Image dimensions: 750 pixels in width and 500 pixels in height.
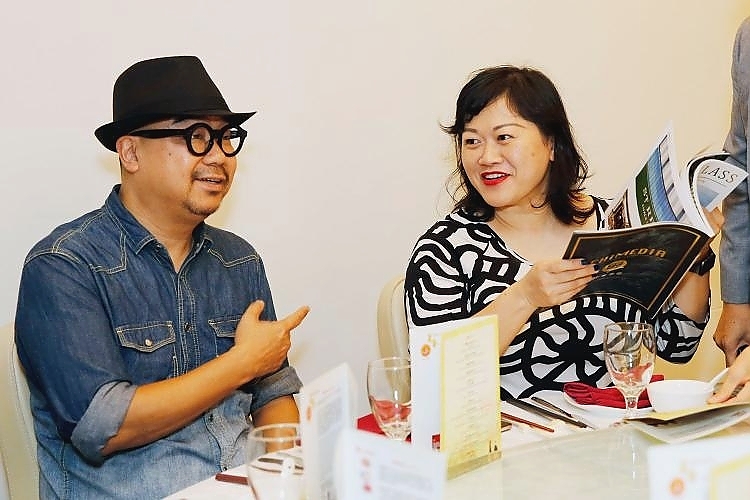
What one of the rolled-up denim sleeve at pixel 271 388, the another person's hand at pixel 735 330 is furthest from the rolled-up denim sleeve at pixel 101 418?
the another person's hand at pixel 735 330

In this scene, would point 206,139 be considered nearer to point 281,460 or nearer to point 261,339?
point 261,339

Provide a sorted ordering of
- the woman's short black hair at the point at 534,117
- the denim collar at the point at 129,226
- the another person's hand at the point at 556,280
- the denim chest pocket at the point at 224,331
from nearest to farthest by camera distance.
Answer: the another person's hand at the point at 556,280
the denim collar at the point at 129,226
the denim chest pocket at the point at 224,331
the woman's short black hair at the point at 534,117

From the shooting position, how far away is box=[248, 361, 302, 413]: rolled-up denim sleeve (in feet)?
7.32

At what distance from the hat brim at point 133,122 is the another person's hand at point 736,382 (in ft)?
3.77

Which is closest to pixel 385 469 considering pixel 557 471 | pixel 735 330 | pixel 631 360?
pixel 557 471

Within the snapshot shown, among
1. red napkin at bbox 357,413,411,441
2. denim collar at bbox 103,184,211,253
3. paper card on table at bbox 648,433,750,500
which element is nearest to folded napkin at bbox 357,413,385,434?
red napkin at bbox 357,413,411,441

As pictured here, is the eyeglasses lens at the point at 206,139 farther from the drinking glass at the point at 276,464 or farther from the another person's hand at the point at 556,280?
the drinking glass at the point at 276,464

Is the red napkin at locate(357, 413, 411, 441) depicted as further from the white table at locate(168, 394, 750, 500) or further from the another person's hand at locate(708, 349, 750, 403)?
the another person's hand at locate(708, 349, 750, 403)

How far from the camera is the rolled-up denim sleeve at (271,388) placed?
87.8 inches

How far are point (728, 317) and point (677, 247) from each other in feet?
1.94

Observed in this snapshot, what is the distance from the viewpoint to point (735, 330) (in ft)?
7.69

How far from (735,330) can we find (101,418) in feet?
5.00

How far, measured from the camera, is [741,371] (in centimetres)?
171

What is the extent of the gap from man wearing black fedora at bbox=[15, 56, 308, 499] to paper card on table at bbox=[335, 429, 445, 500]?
0.96m
